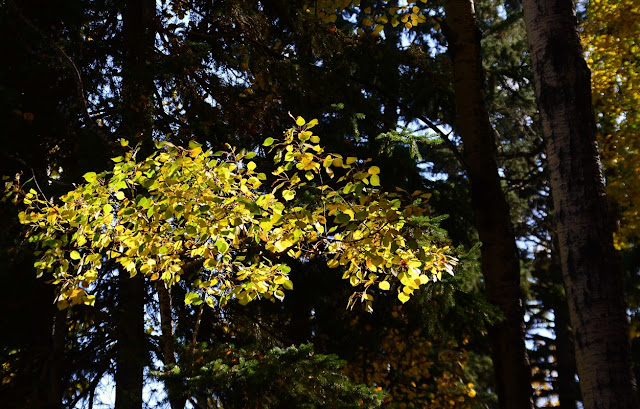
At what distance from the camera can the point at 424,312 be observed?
5.69 m

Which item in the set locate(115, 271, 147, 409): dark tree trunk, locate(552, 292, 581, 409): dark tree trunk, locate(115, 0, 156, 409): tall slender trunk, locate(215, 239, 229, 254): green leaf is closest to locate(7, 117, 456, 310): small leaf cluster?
locate(215, 239, 229, 254): green leaf

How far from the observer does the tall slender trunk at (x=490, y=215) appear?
548cm

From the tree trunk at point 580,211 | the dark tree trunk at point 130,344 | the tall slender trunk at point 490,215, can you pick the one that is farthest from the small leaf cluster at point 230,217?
the dark tree trunk at point 130,344

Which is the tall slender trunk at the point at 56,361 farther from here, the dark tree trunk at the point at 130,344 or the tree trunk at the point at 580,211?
the tree trunk at the point at 580,211

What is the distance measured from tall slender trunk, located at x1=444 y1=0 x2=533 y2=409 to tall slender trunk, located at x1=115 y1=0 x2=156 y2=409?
314 centimetres

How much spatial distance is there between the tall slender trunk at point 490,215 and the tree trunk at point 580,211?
2.07m

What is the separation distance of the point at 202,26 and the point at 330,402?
5.72 m

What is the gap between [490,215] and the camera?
5801 mm

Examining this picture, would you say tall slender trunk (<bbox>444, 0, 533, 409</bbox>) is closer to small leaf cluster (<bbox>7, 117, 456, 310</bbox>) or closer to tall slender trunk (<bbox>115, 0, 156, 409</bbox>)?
small leaf cluster (<bbox>7, 117, 456, 310</bbox>)

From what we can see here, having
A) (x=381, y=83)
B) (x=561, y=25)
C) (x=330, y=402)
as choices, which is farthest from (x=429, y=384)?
(x=561, y=25)

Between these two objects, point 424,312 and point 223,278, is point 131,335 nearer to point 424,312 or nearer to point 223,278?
point 223,278

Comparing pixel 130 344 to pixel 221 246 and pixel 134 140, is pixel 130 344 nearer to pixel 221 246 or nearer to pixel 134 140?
pixel 134 140

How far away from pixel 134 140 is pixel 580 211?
4.27m

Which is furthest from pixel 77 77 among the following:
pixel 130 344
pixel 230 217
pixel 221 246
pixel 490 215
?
pixel 490 215
